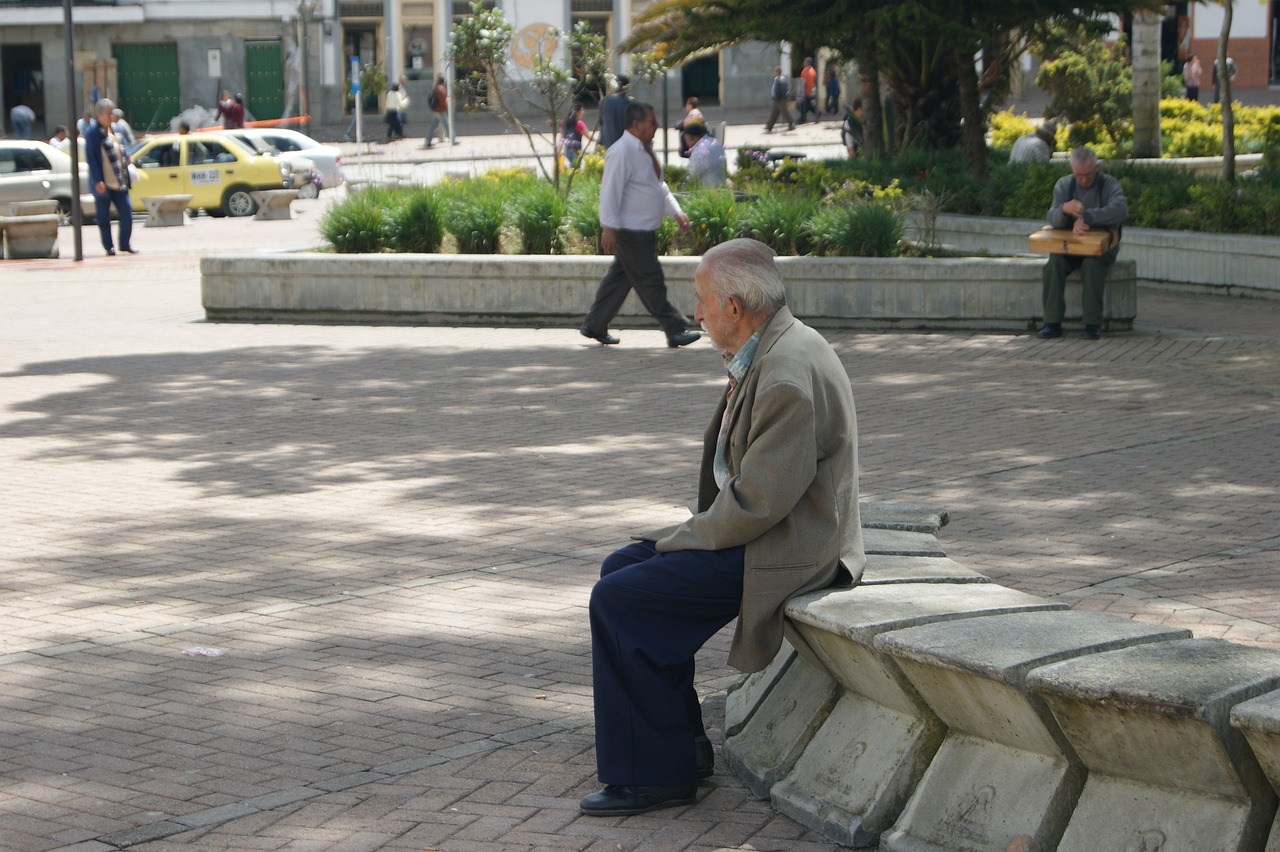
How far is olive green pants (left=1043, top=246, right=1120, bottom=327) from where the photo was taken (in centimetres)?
1283

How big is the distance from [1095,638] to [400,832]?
1.79 meters

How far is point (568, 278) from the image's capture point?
47.7 feet

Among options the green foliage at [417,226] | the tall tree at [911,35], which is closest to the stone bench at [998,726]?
the green foliage at [417,226]

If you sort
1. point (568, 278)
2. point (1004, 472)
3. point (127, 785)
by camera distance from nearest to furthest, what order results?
1. point (127, 785)
2. point (1004, 472)
3. point (568, 278)

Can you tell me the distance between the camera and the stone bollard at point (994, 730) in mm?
3680

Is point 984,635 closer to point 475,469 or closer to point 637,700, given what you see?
point 637,700

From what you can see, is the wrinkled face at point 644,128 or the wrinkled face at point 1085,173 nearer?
the wrinkled face at point 644,128

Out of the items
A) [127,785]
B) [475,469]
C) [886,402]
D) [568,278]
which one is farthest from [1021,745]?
[568,278]

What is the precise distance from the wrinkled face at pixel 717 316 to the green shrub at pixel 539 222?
35.7 ft

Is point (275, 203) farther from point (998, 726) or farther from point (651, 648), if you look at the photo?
point (998, 726)

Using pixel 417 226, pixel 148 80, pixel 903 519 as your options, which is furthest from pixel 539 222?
pixel 148 80

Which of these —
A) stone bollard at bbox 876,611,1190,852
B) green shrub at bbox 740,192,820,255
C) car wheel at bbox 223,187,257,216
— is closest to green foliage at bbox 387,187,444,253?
green shrub at bbox 740,192,820,255

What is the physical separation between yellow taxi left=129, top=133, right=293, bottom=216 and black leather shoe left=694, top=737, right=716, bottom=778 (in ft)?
84.3

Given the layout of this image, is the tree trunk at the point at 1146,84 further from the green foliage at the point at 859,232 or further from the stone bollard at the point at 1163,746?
the stone bollard at the point at 1163,746
